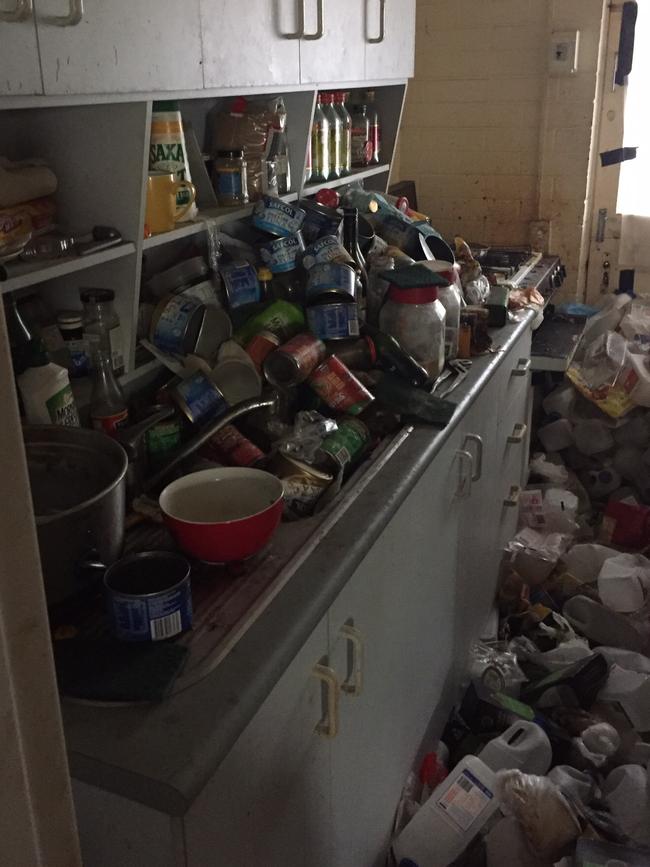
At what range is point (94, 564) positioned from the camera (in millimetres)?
938

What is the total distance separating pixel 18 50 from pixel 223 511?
648mm

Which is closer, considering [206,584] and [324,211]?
[206,584]

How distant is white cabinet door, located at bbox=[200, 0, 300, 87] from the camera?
4.20ft

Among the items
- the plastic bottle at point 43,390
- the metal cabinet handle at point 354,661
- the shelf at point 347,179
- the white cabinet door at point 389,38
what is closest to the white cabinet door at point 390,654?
the metal cabinet handle at point 354,661

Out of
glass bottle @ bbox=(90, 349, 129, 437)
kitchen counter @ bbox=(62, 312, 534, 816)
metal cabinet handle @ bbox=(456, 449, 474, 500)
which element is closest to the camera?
kitchen counter @ bbox=(62, 312, 534, 816)

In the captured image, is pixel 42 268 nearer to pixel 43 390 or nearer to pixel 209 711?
pixel 43 390

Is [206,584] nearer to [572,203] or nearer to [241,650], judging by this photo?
[241,650]

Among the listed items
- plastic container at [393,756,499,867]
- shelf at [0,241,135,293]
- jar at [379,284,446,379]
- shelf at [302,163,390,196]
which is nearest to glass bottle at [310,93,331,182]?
shelf at [302,163,390,196]

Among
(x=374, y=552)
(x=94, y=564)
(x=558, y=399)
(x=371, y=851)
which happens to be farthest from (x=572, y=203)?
(x=94, y=564)

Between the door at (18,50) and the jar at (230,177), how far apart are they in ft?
2.34

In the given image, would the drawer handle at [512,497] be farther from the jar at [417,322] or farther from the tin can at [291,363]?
the tin can at [291,363]

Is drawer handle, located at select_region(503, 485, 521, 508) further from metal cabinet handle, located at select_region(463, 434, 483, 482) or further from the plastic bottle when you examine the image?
the plastic bottle

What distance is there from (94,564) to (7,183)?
585 millimetres

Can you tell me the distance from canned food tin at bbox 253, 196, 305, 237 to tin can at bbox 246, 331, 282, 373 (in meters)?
0.27
